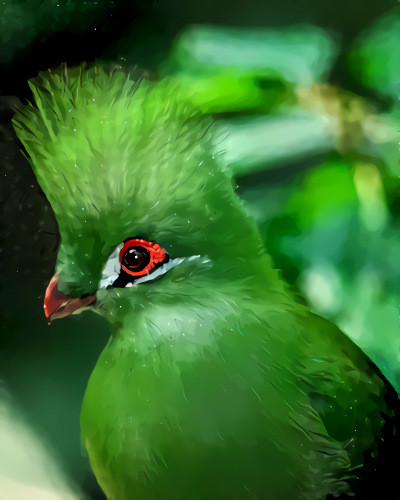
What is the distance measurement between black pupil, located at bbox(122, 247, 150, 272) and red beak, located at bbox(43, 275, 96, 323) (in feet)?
0.29

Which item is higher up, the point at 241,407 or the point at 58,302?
the point at 58,302

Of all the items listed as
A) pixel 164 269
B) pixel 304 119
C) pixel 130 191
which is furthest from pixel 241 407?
pixel 304 119

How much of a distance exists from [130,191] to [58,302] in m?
0.23

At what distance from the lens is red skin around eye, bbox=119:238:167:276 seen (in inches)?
34.2

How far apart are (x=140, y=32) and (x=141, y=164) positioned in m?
0.27

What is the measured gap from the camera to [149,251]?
0.88 m

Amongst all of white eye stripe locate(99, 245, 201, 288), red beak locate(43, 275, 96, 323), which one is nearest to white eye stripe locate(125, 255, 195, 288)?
white eye stripe locate(99, 245, 201, 288)

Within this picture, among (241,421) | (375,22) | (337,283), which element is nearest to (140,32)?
(375,22)

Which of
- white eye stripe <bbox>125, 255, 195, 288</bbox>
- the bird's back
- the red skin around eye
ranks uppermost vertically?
the red skin around eye

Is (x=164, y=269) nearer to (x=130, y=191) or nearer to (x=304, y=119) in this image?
(x=130, y=191)

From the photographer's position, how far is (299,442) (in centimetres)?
85

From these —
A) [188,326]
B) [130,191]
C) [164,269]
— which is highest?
[130,191]

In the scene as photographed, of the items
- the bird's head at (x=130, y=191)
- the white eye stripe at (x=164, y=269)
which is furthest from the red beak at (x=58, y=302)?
the white eye stripe at (x=164, y=269)

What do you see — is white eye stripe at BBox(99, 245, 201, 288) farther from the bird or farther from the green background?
the green background
